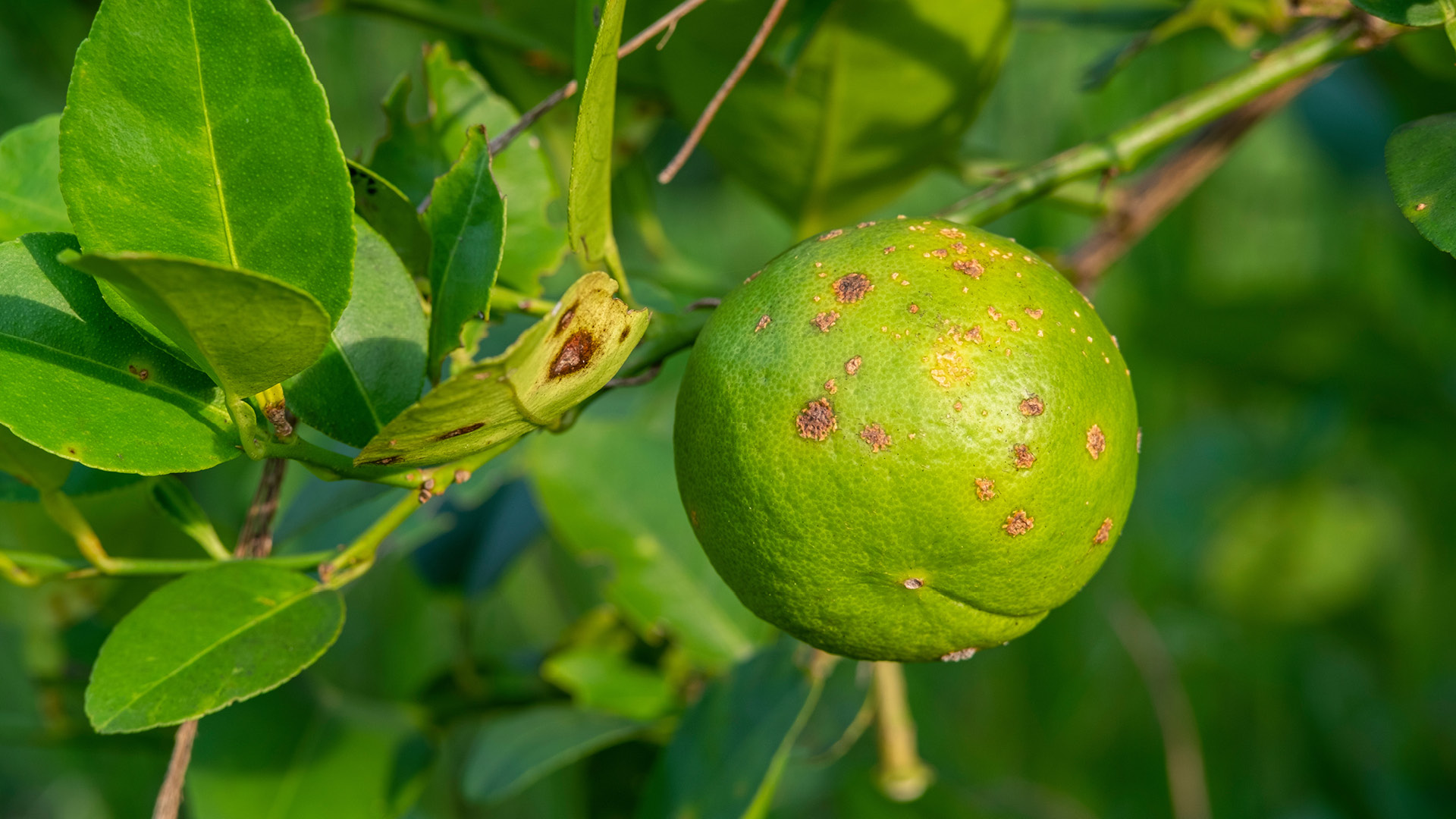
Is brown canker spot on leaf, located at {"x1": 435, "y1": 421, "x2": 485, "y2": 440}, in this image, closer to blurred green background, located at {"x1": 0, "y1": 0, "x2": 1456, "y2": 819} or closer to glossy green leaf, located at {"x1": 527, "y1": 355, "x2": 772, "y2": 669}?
blurred green background, located at {"x1": 0, "y1": 0, "x2": 1456, "y2": 819}

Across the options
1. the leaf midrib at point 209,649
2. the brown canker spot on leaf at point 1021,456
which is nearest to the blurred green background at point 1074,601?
the leaf midrib at point 209,649

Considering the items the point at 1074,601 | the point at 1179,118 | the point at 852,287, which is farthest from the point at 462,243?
the point at 1074,601

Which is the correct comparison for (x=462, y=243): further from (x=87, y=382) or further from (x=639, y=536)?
(x=639, y=536)

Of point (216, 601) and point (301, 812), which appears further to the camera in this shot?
→ point (301, 812)

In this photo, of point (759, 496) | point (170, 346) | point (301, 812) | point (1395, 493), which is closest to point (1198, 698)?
point (1395, 493)

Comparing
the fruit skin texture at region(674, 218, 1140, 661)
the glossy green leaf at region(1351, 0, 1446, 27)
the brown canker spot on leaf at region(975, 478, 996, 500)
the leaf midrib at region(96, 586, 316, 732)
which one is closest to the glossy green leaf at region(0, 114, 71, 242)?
the leaf midrib at region(96, 586, 316, 732)

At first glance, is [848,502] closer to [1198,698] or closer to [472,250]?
[472,250]
